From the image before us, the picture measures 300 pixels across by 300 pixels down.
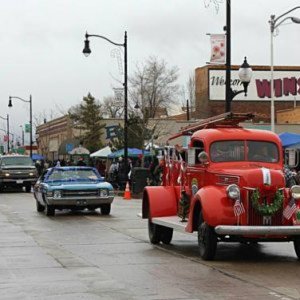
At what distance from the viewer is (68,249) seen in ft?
41.1

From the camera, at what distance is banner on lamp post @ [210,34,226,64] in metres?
20.6

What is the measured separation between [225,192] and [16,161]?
27.3 metres

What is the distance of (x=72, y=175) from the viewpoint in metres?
20.8

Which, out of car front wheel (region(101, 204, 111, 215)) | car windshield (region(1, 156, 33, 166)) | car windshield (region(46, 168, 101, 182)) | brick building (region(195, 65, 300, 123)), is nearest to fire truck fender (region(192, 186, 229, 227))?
car front wheel (region(101, 204, 111, 215))

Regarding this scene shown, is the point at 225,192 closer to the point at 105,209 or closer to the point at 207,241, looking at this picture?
the point at 207,241

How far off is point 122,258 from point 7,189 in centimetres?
2970

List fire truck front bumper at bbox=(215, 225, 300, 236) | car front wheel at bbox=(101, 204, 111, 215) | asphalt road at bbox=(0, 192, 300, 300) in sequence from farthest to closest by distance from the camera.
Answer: car front wheel at bbox=(101, 204, 111, 215)
fire truck front bumper at bbox=(215, 225, 300, 236)
asphalt road at bbox=(0, 192, 300, 300)

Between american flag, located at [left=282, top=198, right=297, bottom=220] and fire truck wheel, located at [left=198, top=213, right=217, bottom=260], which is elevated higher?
american flag, located at [left=282, top=198, right=297, bottom=220]

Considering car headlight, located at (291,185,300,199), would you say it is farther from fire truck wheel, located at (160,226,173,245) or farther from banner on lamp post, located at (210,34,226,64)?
banner on lamp post, located at (210,34,226,64)

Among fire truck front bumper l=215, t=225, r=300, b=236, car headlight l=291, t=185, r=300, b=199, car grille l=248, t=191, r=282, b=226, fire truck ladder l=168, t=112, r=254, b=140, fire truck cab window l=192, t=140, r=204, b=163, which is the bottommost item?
fire truck front bumper l=215, t=225, r=300, b=236

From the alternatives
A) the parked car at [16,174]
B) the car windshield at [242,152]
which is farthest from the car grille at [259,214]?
the parked car at [16,174]

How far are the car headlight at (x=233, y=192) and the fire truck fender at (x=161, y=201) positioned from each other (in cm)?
276

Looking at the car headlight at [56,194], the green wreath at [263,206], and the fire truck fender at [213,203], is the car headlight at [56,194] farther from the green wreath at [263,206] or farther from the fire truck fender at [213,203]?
the green wreath at [263,206]

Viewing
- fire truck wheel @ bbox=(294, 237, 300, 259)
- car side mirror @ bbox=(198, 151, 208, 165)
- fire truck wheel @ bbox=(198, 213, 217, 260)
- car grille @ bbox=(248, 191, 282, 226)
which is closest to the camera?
car grille @ bbox=(248, 191, 282, 226)
